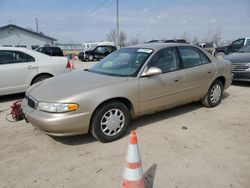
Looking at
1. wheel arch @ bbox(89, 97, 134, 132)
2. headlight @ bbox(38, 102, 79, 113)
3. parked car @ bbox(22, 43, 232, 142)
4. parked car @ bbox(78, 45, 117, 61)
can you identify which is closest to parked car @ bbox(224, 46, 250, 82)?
parked car @ bbox(22, 43, 232, 142)

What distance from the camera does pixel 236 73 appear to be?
8180 millimetres

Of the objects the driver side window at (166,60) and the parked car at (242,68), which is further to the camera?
the parked car at (242,68)

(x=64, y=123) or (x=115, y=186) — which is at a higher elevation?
(x=64, y=123)

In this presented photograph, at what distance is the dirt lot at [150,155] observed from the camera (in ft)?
9.38

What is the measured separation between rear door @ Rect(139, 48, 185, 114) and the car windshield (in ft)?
0.60

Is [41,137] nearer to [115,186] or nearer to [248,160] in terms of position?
[115,186]

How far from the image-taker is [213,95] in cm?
549

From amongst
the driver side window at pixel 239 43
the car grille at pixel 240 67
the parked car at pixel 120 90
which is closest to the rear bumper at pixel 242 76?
the car grille at pixel 240 67

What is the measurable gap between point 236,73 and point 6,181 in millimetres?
7637

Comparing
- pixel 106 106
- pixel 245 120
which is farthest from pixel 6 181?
pixel 245 120

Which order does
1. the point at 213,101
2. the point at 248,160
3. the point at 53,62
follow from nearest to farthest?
the point at 248,160 < the point at 213,101 < the point at 53,62

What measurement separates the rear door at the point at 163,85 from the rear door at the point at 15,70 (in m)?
3.86

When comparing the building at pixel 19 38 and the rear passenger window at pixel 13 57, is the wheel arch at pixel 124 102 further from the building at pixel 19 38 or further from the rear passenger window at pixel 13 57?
the building at pixel 19 38

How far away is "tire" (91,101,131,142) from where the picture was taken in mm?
3630
